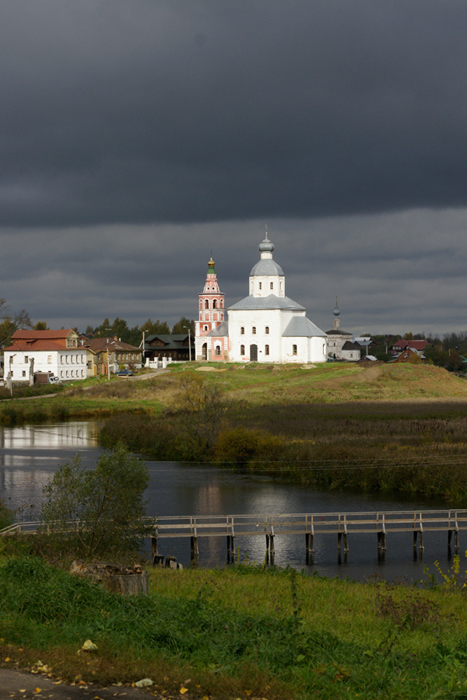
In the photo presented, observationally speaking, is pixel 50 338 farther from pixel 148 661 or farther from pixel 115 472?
pixel 148 661

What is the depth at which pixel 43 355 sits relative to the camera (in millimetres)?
90438

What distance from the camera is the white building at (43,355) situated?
89812 mm

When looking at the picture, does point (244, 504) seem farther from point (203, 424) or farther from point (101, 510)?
point (203, 424)

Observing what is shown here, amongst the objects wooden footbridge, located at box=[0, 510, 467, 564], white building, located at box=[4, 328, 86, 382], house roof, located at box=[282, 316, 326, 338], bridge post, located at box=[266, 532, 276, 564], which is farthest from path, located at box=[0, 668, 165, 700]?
house roof, located at box=[282, 316, 326, 338]

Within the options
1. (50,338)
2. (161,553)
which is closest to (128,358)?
(50,338)

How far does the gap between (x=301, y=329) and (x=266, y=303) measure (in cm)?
595

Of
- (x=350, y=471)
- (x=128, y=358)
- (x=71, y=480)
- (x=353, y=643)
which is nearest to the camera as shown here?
(x=353, y=643)

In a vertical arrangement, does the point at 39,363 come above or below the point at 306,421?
above

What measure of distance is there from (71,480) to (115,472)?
1.20 m

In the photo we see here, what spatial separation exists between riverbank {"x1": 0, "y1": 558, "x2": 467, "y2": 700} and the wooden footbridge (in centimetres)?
969

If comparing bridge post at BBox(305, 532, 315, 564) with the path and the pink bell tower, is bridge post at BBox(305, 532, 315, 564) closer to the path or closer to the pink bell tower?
the path

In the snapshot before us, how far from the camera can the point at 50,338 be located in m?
92.2

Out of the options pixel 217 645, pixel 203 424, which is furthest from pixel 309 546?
pixel 203 424

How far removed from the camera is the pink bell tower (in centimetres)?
10425
